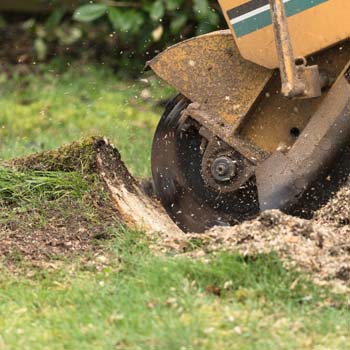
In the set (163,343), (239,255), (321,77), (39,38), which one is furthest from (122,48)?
(163,343)

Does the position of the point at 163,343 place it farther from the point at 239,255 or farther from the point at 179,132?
the point at 179,132

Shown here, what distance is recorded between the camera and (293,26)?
16.8ft

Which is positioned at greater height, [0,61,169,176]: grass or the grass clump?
the grass clump

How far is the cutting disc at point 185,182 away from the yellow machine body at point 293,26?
2.01 ft

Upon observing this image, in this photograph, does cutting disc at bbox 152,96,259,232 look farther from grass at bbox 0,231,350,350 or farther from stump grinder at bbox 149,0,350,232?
grass at bbox 0,231,350,350

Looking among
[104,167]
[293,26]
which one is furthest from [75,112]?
[293,26]

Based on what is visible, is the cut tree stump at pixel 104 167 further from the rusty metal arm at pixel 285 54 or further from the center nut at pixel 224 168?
the rusty metal arm at pixel 285 54

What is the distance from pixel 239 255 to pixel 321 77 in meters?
1.13

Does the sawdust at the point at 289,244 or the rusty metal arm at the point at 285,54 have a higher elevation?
the rusty metal arm at the point at 285,54

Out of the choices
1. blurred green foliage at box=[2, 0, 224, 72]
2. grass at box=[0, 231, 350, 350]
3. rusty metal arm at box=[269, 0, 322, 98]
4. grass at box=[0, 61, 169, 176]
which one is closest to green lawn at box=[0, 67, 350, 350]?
grass at box=[0, 231, 350, 350]

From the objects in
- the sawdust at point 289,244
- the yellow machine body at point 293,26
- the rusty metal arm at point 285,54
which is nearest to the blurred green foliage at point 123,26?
the yellow machine body at point 293,26

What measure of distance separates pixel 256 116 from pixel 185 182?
0.58m

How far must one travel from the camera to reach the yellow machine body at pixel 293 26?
5.04 m

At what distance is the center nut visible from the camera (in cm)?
550
